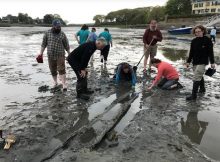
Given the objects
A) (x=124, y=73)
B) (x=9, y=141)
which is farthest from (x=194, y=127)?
(x=124, y=73)

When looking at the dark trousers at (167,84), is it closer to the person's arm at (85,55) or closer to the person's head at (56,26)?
the person's arm at (85,55)

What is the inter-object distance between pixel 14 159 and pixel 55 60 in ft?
15.1

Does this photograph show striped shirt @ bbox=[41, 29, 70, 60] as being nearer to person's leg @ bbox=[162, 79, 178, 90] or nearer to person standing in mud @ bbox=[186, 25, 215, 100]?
person's leg @ bbox=[162, 79, 178, 90]

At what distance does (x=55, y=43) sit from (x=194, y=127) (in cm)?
448

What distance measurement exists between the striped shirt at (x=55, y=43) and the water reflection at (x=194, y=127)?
158 inches

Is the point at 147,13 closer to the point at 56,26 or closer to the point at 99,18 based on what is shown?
the point at 99,18

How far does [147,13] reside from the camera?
132000 millimetres

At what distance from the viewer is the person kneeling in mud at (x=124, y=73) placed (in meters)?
10.2

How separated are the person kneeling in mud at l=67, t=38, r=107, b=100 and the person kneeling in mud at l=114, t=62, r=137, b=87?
6.94ft

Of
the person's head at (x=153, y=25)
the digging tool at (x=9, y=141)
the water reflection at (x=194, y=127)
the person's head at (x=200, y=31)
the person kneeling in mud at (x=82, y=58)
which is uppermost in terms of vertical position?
the person's head at (x=153, y=25)

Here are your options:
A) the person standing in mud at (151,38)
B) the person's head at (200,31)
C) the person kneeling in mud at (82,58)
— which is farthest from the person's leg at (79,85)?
the person standing in mud at (151,38)

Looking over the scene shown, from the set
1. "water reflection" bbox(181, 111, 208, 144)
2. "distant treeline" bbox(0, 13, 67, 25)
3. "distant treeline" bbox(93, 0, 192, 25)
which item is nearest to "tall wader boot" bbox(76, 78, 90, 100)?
"water reflection" bbox(181, 111, 208, 144)

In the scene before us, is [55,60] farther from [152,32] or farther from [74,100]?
[152,32]

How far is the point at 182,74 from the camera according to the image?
41.7 feet
